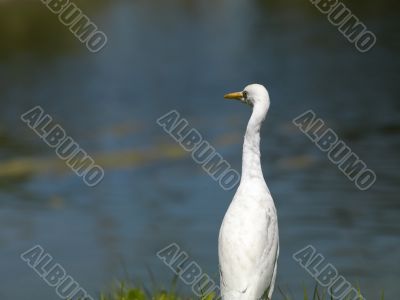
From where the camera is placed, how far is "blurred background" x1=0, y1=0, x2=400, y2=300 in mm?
12508

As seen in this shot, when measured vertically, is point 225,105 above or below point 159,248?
above

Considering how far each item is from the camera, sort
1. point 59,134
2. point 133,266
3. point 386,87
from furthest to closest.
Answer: point 386,87 < point 59,134 < point 133,266

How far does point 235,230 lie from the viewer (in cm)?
531

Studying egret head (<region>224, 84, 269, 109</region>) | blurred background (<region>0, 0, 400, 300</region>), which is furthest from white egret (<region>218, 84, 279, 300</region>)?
blurred background (<region>0, 0, 400, 300</region>)

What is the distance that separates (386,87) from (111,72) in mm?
7695

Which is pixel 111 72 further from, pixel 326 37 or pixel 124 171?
pixel 124 171

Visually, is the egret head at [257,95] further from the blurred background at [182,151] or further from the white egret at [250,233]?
the blurred background at [182,151]

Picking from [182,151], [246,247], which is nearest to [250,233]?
[246,247]

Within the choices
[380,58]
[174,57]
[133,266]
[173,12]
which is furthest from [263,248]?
[173,12]

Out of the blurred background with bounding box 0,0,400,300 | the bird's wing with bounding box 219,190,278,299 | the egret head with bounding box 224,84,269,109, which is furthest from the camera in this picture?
the blurred background with bounding box 0,0,400,300

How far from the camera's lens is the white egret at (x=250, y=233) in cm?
530

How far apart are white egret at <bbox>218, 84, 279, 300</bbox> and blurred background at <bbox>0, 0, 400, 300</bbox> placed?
3.44 ft

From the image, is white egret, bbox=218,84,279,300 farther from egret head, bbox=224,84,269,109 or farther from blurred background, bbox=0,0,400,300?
blurred background, bbox=0,0,400,300

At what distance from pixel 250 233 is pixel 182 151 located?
475 inches
